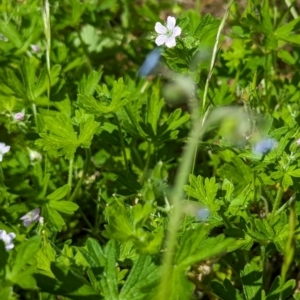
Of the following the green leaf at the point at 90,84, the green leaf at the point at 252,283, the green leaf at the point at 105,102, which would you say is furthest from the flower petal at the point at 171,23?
the green leaf at the point at 252,283

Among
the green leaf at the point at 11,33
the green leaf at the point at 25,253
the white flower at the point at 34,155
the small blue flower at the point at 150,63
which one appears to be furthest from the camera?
the small blue flower at the point at 150,63

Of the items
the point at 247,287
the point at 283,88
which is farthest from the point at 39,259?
the point at 283,88

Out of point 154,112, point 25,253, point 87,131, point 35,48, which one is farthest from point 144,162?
point 25,253

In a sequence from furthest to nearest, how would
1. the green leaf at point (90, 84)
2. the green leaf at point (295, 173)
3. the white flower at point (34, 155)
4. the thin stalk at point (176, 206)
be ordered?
the white flower at point (34, 155), the green leaf at point (90, 84), the green leaf at point (295, 173), the thin stalk at point (176, 206)

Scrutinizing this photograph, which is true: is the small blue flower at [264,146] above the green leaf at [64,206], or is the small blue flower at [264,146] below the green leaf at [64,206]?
above

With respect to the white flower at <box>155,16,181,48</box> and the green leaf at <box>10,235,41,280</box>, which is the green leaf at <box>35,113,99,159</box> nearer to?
the white flower at <box>155,16,181,48</box>

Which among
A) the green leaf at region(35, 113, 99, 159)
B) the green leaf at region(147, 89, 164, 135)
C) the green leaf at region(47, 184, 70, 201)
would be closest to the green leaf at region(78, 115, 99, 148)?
the green leaf at region(35, 113, 99, 159)

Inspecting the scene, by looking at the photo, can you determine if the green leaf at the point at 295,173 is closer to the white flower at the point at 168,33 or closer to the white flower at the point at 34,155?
the white flower at the point at 168,33
